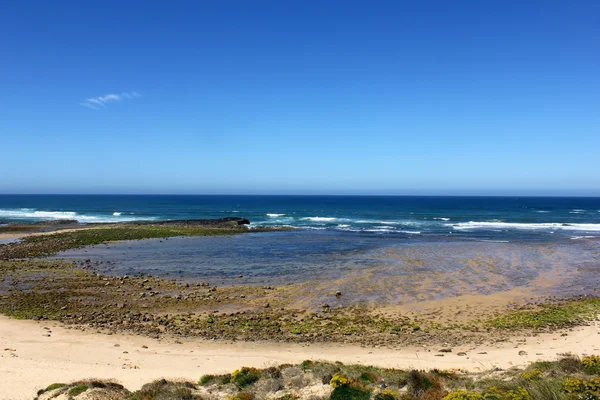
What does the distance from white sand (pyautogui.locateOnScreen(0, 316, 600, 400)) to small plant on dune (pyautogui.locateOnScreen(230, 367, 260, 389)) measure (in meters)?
1.20

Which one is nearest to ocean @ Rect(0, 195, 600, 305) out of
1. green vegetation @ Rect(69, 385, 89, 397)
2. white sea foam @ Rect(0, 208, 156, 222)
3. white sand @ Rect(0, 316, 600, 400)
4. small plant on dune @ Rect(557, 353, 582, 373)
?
white sand @ Rect(0, 316, 600, 400)

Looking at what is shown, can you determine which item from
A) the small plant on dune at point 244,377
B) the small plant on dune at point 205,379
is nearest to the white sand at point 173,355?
the small plant on dune at point 205,379

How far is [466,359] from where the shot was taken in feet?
35.7

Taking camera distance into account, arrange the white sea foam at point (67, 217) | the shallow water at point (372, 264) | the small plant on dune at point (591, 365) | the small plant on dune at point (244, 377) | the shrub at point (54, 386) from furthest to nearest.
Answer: the white sea foam at point (67, 217) → the shallow water at point (372, 264) → the small plant on dune at point (244, 377) → the shrub at point (54, 386) → the small plant on dune at point (591, 365)

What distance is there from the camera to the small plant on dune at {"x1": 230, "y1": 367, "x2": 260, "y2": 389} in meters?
8.81

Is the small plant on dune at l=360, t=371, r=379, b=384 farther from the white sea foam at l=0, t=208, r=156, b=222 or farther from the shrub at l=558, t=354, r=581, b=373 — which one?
the white sea foam at l=0, t=208, r=156, b=222

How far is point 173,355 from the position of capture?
37.4 ft

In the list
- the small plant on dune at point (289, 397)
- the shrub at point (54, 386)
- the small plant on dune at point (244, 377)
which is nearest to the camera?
the small plant on dune at point (289, 397)

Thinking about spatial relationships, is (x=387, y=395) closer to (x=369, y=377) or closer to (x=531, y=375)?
(x=369, y=377)

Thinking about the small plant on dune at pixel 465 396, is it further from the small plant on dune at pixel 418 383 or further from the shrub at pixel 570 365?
the shrub at pixel 570 365

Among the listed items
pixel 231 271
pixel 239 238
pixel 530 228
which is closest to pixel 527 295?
pixel 231 271

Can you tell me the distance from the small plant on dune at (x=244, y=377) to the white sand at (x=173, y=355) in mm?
1204

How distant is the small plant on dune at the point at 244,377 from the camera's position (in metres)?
8.81

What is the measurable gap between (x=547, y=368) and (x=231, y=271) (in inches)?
730
